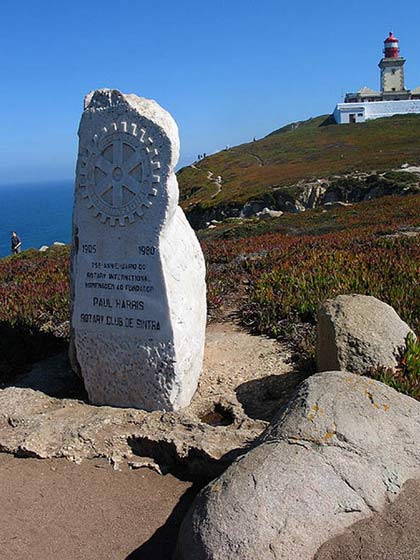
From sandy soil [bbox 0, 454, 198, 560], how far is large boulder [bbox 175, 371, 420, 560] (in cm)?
73

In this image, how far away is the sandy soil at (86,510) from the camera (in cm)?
397

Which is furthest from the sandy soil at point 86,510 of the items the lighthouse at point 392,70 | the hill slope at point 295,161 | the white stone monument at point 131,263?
the lighthouse at point 392,70

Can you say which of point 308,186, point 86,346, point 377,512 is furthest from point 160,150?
point 308,186

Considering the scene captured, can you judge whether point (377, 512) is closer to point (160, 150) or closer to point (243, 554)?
point (243, 554)

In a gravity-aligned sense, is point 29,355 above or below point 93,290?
below

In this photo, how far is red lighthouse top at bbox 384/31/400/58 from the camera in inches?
3959

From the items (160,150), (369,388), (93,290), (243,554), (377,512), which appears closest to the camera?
(243,554)

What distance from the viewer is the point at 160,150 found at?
5.43 m

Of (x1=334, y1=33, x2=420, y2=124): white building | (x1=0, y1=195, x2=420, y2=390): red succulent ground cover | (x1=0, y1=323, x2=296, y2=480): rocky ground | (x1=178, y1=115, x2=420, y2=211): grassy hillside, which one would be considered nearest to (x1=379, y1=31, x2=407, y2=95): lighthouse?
(x1=334, y1=33, x2=420, y2=124): white building

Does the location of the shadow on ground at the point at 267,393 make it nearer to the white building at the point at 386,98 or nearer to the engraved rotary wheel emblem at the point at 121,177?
the engraved rotary wheel emblem at the point at 121,177

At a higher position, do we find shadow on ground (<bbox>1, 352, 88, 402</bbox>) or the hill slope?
the hill slope

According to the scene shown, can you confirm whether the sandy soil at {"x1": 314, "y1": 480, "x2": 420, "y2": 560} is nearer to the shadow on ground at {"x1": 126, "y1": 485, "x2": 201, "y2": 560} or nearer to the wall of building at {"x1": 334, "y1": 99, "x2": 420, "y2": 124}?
the shadow on ground at {"x1": 126, "y1": 485, "x2": 201, "y2": 560}

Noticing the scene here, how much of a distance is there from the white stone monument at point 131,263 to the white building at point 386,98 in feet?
299

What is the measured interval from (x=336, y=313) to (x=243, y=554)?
303 centimetres
